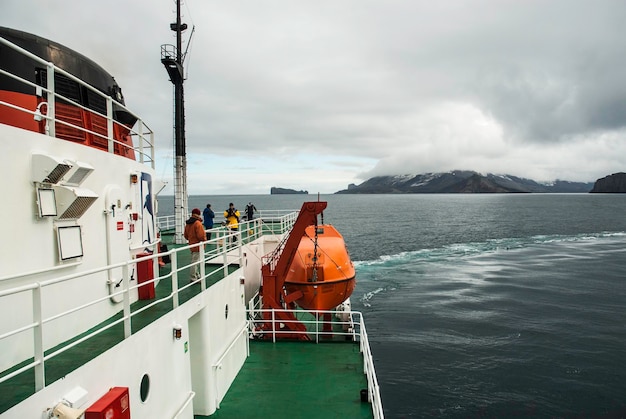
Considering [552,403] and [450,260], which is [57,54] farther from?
[450,260]

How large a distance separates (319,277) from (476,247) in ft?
149

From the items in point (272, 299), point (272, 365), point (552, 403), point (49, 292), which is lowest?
point (552, 403)

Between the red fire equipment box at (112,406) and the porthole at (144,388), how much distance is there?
97cm

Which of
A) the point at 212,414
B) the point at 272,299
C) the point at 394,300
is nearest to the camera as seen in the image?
the point at 212,414

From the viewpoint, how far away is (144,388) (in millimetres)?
6172

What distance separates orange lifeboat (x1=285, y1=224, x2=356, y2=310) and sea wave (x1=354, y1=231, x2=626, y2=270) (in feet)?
86.4

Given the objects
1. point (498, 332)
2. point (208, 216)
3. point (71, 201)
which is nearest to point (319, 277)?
point (208, 216)

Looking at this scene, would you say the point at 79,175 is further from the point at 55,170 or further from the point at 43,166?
the point at 43,166

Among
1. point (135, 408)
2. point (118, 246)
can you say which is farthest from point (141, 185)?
point (135, 408)

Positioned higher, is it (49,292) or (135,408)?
(49,292)

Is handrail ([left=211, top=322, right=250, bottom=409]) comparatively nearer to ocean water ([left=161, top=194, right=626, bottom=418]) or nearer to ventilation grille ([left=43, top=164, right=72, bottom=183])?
ventilation grille ([left=43, top=164, right=72, bottom=183])

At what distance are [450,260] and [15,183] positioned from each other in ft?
150

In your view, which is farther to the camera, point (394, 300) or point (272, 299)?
point (394, 300)

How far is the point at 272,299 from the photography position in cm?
1451
